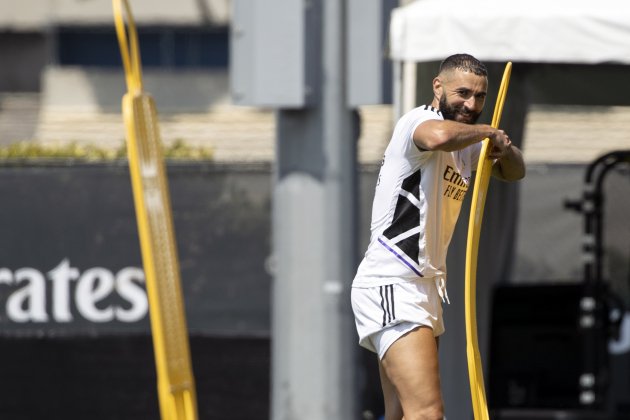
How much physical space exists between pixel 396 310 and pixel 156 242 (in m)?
0.77

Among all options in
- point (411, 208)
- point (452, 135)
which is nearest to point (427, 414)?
point (411, 208)

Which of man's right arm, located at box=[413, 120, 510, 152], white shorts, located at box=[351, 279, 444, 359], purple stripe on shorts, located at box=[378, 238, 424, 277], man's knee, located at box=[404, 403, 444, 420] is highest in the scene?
man's right arm, located at box=[413, 120, 510, 152]

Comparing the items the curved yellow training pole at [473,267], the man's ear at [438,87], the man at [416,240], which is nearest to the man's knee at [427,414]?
the man at [416,240]

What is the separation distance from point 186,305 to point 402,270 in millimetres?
3470

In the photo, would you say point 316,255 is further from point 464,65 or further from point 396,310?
point 464,65

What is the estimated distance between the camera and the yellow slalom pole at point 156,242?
4.13 meters

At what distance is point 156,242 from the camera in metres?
4.21

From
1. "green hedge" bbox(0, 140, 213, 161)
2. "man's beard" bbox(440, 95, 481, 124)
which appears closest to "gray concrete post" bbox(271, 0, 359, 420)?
"man's beard" bbox(440, 95, 481, 124)

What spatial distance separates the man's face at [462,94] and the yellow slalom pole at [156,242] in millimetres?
915

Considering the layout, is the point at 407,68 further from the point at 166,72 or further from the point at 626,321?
the point at 166,72

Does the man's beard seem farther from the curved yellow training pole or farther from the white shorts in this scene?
the white shorts

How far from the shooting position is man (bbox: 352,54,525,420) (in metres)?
4.23

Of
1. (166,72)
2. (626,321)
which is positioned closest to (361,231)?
(626,321)

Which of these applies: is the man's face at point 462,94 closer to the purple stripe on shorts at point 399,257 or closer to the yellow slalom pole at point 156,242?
the purple stripe on shorts at point 399,257
